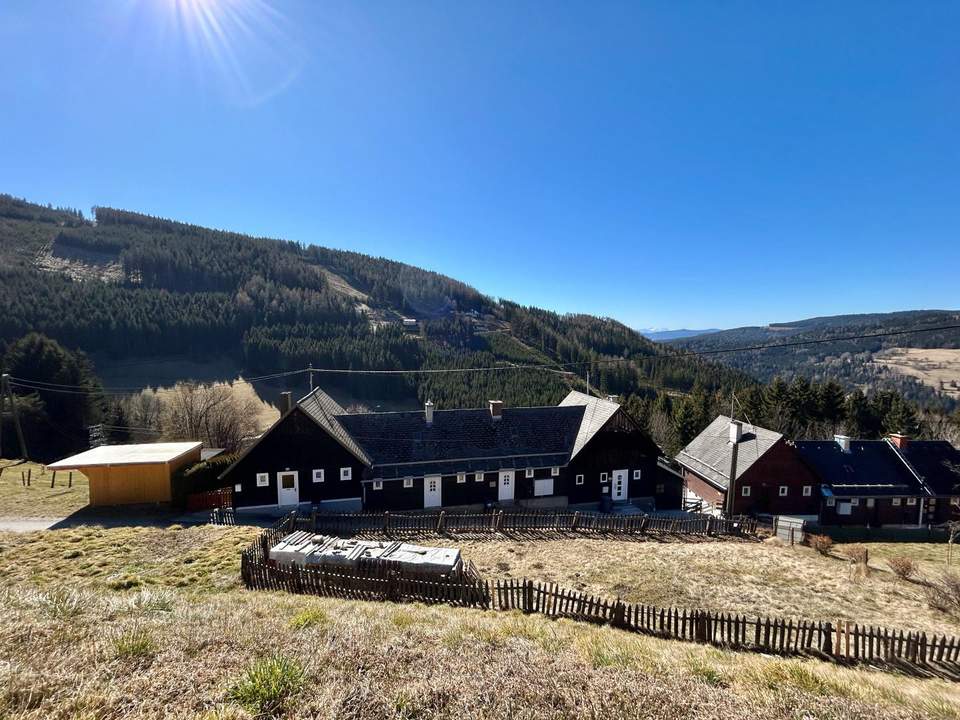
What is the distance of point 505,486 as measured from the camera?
1192 inches

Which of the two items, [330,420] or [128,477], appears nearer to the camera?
[128,477]

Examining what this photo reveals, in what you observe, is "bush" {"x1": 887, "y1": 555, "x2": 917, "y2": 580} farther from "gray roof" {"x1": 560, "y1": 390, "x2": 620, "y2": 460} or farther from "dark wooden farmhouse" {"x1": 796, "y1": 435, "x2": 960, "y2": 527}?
"gray roof" {"x1": 560, "y1": 390, "x2": 620, "y2": 460}

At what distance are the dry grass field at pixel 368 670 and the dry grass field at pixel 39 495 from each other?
1855 cm

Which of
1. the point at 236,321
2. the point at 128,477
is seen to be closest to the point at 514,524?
the point at 128,477

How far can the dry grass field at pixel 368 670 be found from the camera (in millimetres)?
6027

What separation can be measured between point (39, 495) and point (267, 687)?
31851 millimetres

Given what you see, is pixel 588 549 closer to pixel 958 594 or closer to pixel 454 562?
pixel 454 562

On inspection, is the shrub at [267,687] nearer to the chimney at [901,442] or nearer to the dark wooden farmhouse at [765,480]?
the dark wooden farmhouse at [765,480]

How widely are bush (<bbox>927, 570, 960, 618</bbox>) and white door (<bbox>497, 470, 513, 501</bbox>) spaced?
816 inches

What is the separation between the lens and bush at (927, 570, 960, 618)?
16.1m

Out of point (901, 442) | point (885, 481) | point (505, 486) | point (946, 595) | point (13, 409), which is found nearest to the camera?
point (946, 595)

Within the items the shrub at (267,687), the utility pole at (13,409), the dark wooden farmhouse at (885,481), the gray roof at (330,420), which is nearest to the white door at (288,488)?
the gray roof at (330,420)

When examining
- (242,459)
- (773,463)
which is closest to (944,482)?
(773,463)

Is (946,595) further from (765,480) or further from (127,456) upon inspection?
(127,456)
